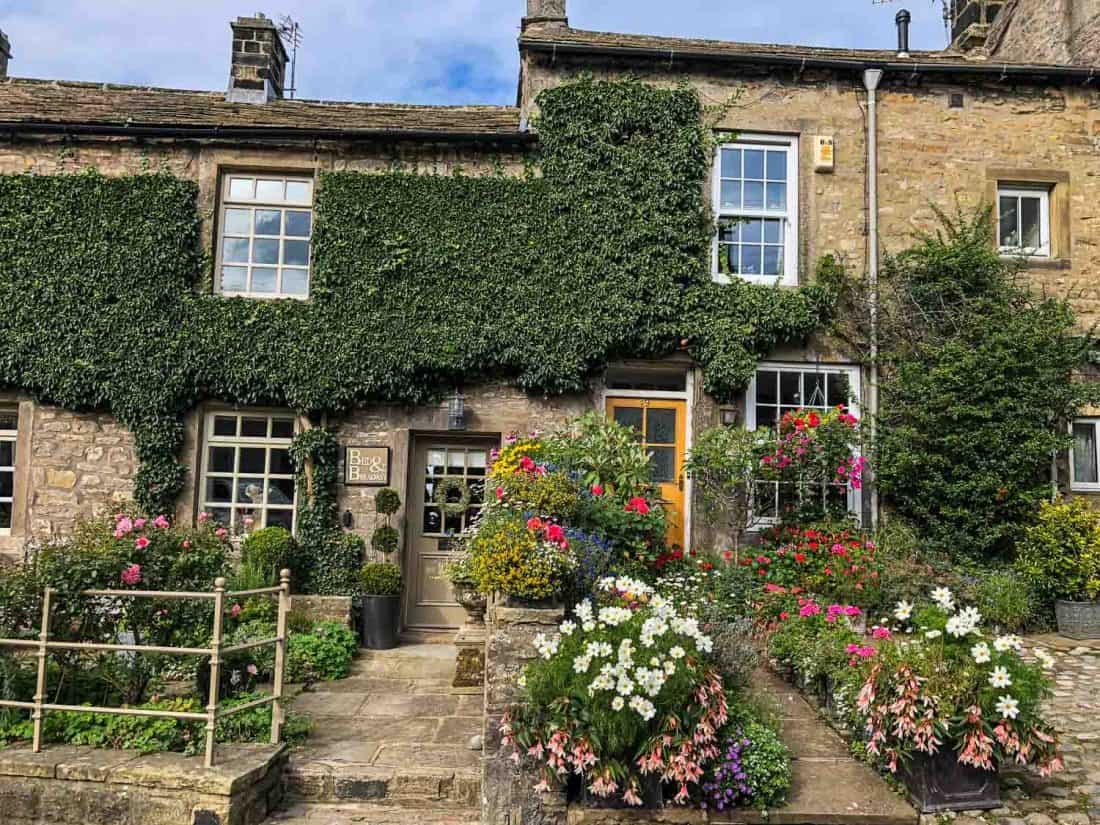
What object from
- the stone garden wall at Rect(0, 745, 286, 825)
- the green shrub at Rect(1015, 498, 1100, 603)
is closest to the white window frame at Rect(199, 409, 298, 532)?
the stone garden wall at Rect(0, 745, 286, 825)

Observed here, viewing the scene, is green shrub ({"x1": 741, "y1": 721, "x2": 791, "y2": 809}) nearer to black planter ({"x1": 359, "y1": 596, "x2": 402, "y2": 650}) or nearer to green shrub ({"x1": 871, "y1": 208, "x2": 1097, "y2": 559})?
black planter ({"x1": 359, "y1": 596, "x2": 402, "y2": 650})

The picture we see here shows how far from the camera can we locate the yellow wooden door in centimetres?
1013

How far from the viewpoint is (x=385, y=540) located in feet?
31.0

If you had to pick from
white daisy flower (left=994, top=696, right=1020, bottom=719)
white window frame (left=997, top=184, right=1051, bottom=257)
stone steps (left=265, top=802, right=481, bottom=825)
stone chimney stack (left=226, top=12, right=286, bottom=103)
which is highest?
stone chimney stack (left=226, top=12, right=286, bottom=103)

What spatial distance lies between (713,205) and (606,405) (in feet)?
9.32

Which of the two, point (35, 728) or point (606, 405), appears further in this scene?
point (606, 405)

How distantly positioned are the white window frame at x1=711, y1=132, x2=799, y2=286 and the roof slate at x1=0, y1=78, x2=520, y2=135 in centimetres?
262

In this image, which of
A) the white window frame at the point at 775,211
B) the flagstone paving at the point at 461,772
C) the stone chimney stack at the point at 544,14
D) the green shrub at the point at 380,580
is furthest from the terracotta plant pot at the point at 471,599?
the stone chimney stack at the point at 544,14

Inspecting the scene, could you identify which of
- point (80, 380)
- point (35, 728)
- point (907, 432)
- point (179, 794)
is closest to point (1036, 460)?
point (907, 432)

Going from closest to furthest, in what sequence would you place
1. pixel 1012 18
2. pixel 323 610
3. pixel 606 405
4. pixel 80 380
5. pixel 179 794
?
pixel 179 794
pixel 323 610
pixel 80 380
pixel 606 405
pixel 1012 18

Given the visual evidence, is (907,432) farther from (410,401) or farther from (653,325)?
(410,401)

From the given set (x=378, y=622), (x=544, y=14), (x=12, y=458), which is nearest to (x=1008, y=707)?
(x=378, y=622)

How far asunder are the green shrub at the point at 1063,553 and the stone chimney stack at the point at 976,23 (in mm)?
7655

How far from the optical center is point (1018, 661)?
4.95m
